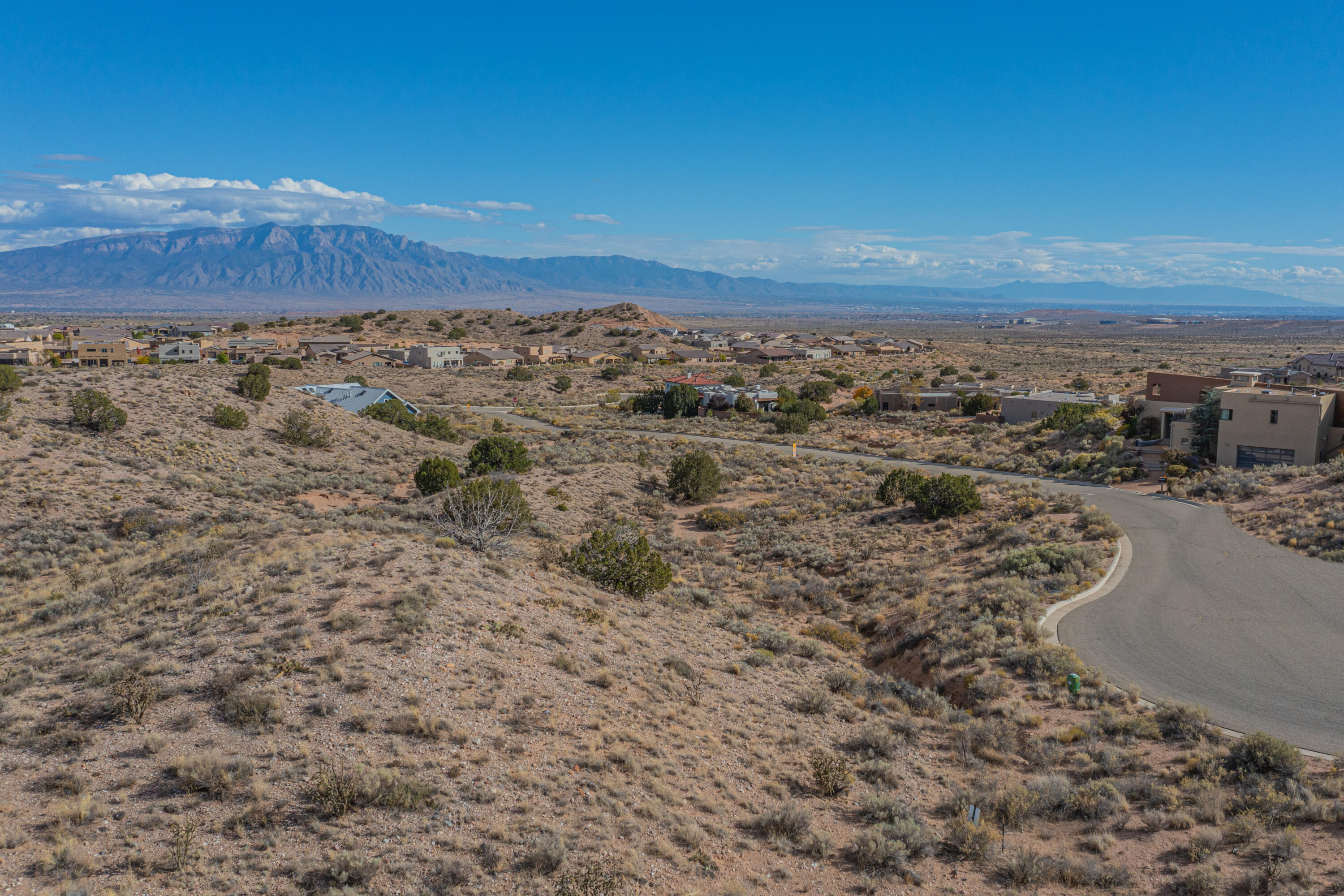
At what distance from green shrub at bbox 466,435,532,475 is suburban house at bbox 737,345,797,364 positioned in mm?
73623

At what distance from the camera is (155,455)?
31578mm

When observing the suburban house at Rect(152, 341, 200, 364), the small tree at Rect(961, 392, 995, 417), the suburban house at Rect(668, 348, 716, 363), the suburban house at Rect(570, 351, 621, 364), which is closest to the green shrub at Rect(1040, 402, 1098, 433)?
the small tree at Rect(961, 392, 995, 417)

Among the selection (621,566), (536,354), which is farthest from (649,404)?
→ (621,566)

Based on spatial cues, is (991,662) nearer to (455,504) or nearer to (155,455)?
(455,504)

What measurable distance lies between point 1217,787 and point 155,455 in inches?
1444

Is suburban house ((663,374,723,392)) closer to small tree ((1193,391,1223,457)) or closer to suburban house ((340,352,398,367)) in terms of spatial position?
suburban house ((340,352,398,367))

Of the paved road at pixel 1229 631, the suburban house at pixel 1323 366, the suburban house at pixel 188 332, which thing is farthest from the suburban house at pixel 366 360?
the suburban house at pixel 1323 366

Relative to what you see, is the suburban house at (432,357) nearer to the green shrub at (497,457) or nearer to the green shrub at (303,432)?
the green shrub at (303,432)

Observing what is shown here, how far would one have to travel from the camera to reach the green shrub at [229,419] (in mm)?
36469

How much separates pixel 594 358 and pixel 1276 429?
86.2 m

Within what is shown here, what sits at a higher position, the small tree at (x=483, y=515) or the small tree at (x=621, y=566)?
the small tree at (x=483, y=515)

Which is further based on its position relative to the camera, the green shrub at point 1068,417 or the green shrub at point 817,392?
the green shrub at point 817,392

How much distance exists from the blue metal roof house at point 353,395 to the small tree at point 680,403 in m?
21.3

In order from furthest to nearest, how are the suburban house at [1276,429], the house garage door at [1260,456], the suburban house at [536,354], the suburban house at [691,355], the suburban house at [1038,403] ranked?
the suburban house at [691,355] < the suburban house at [536,354] < the suburban house at [1038,403] < the house garage door at [1260,456] < the suburban house at [1276,429]
